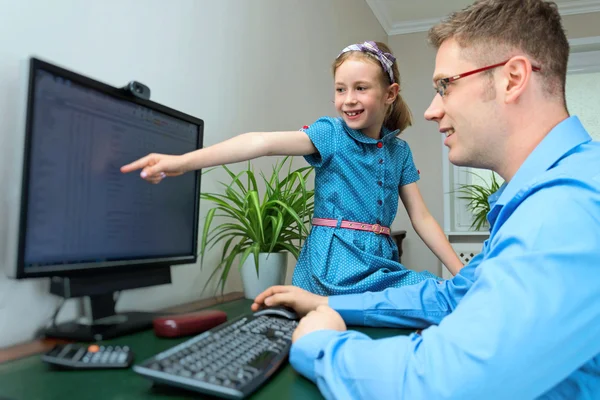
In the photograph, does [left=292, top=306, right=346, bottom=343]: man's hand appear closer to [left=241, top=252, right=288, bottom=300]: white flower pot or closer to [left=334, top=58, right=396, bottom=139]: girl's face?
[left=241, top=252, right=288, bottom=300]: white flower pot

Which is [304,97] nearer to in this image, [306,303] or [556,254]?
[306,303]

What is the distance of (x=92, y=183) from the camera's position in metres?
0.94

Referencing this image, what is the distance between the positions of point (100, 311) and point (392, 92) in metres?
1.11

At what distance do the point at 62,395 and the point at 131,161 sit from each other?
538mm

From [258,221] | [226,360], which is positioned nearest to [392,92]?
[258,221]

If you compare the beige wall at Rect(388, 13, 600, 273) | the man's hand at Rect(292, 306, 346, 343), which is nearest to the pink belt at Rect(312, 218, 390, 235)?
the man's hand at Rect(292, 306, 346, 343)

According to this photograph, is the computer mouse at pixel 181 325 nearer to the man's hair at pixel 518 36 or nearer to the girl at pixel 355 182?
the girl at pixel 355 182

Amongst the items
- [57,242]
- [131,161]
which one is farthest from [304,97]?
[57,242]

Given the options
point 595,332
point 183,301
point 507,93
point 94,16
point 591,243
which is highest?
point 94,16

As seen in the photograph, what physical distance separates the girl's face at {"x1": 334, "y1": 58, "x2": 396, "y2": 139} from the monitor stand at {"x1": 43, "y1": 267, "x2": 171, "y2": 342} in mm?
766

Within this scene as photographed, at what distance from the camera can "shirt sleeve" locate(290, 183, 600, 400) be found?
52 cm

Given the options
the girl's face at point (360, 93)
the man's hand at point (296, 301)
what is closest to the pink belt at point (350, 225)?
the girl's face at point (360, 93)

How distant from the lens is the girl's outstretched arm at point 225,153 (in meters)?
0.99

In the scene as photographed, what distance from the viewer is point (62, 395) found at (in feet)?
2.02
